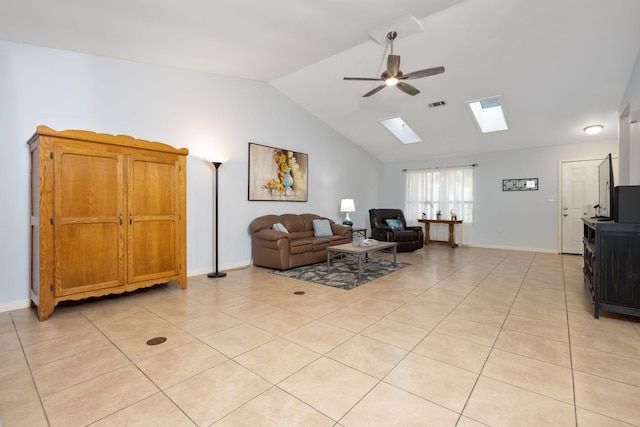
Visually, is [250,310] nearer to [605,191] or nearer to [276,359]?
[276,359]

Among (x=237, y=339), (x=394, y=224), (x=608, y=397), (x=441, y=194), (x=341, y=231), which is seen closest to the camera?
(x=608, y=397)

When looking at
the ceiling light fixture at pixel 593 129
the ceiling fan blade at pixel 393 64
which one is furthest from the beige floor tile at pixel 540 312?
the ceiling light fixture at pixel 593 129

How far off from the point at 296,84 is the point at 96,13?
3179mm

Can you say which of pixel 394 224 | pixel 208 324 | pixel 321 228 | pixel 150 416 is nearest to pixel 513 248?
pixel 394 224

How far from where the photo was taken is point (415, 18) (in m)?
3.33

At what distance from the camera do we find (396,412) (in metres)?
1.53

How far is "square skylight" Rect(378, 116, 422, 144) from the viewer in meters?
7.19

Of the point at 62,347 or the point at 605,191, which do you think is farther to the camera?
the point at 605,191

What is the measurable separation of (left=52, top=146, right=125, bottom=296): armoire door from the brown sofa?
2140 mm

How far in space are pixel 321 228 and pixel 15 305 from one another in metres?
4.39

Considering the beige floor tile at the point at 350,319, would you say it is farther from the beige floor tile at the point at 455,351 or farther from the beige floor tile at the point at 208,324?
the beige floor tile at the point at 208,324

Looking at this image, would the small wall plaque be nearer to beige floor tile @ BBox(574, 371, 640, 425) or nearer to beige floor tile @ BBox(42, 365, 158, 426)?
beige floor tile @ BBox(574, 371, 640, 425)

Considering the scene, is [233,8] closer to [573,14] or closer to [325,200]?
[573,14]

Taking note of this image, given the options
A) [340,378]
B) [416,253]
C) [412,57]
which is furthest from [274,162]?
[340,378]
